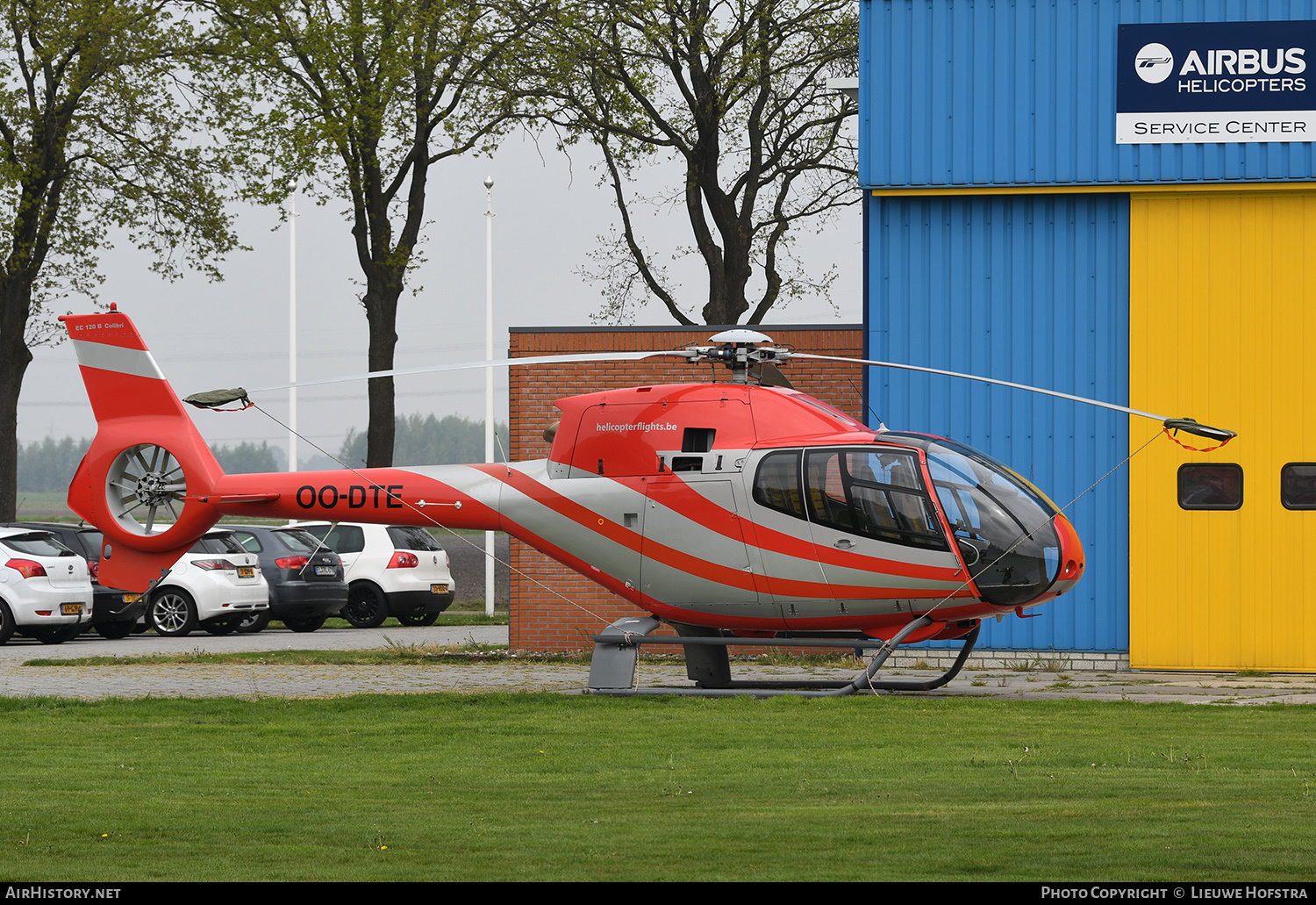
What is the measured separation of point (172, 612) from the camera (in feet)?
73.8

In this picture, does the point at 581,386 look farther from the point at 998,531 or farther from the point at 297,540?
the point at 297,540

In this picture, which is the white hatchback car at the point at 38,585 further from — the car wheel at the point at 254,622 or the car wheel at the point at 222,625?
Answer: the car wheel at the point at 254,622

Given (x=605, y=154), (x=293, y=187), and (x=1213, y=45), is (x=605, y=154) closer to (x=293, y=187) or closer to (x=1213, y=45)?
(x=293, y=187)

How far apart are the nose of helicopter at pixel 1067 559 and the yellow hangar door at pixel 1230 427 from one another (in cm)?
380

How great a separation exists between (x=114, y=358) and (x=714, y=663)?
6.20 metres

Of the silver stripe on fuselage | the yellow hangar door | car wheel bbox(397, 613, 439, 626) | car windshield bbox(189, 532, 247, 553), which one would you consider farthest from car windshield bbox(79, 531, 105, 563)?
the yellow hangar door

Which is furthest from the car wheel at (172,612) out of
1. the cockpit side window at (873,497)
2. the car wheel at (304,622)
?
the cockpit side window at (873,497)

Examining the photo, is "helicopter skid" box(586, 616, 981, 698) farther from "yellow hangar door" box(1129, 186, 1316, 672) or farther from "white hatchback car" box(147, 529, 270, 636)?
"white hatchback car" box(147, 529, 270, 636)

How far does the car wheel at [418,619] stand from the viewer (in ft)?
82.0

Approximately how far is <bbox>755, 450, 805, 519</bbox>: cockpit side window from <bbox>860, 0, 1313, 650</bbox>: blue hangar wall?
3.93 meters

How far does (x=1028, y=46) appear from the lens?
1614 centimetres
